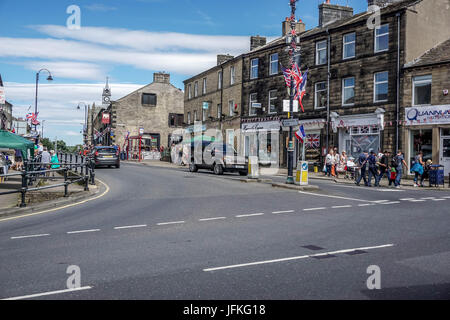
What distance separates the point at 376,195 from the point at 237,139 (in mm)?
25578

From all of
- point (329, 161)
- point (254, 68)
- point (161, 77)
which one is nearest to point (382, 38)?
point (329, 161)

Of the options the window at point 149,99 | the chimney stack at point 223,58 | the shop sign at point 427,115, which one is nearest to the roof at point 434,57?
the shop sign at point 427,115

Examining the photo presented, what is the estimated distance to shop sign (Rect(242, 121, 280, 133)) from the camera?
36.2 metres

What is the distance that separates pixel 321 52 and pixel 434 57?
8.43 metres

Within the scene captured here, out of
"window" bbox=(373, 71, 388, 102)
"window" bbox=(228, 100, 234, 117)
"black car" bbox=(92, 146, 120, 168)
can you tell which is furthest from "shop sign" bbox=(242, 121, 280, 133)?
"black car" bbox=(92, 146, 120, 168)

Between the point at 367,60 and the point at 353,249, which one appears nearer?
the point at 353,249

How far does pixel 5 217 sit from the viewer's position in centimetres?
1079

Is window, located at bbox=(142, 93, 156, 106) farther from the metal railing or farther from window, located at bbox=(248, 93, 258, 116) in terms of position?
the metal railing

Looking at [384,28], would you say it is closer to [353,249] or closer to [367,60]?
[367,60]

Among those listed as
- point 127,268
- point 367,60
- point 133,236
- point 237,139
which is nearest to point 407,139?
point 367,60

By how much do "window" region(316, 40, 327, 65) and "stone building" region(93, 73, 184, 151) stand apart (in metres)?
35.3

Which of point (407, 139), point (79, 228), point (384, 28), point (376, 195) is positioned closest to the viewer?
point (79, 228)

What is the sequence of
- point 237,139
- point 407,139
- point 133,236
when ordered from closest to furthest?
point 133,236, point 407,139, point 237,139

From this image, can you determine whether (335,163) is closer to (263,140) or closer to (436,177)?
(436,177)
